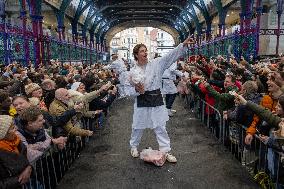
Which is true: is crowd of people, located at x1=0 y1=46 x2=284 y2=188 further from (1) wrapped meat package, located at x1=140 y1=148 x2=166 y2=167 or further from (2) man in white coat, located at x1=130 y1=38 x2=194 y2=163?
(1) wrapped meat package, located at x1=140 y1=148 x2=166 y2=167

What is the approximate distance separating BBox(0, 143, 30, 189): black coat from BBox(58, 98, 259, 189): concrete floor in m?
1.38

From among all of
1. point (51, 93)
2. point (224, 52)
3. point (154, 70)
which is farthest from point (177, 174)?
point (224, 52)

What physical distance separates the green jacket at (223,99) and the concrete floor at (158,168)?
2.48 feet

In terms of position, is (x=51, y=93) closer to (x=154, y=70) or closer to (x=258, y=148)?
(x=154, y=70)

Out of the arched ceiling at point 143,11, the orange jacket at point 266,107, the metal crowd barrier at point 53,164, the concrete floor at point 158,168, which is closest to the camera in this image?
the metal crowd barrier at point 53,164

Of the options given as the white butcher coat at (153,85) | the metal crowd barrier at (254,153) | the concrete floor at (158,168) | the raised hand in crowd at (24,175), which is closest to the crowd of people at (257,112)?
the metal crowd barrier at (254,153)

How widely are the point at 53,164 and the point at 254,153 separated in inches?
129

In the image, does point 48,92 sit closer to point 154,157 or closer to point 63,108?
point 63,108

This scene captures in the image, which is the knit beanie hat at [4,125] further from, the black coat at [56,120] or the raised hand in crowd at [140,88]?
the raised hand in crowd at [140,88]

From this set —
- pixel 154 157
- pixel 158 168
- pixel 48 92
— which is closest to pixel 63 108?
pixel 48 92

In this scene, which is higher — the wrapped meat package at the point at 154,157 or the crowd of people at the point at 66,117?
the crowd of people at the point at 66,117

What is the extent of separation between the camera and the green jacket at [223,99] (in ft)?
20.4

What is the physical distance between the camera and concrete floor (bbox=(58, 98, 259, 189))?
183 inches

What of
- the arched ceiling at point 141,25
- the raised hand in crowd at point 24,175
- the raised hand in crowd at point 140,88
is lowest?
the raised hand in crowd at point 24,175
